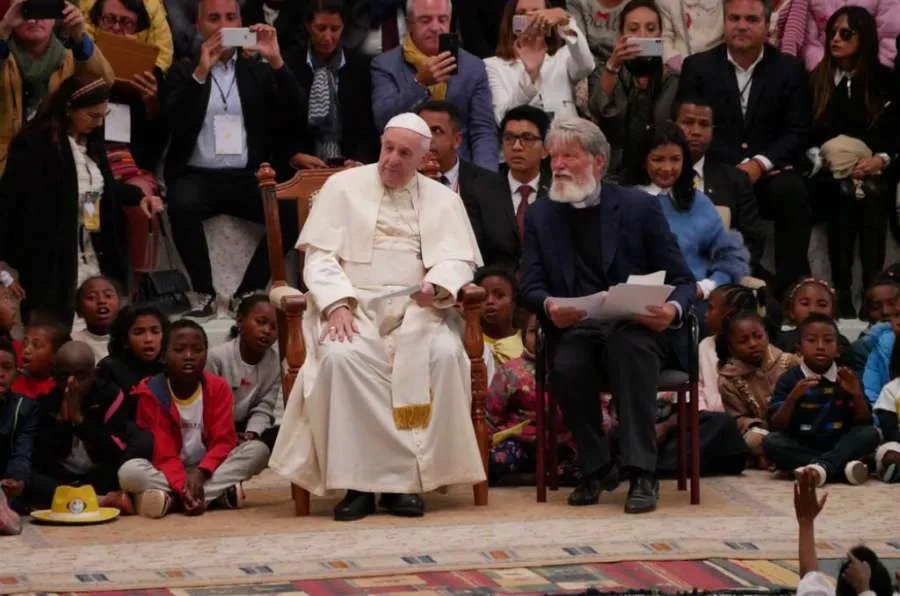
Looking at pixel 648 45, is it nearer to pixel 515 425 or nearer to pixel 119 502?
pixel 515 425

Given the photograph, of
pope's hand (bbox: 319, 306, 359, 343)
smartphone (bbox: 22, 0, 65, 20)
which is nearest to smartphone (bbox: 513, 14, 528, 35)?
smartphone (bbox: 22, 0, 65, 20)

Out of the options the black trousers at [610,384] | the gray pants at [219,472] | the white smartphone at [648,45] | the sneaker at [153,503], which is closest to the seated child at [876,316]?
the black trousers at [610,384]

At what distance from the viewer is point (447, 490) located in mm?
9523

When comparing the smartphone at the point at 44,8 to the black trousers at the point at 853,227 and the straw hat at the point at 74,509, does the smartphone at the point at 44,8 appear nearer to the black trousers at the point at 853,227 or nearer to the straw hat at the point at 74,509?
the straw hat at the point at 74,509

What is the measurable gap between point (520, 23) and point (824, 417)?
2.92 m

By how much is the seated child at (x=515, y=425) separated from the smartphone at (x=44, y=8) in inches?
101

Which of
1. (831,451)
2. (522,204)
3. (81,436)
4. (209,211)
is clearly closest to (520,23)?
(522,204)

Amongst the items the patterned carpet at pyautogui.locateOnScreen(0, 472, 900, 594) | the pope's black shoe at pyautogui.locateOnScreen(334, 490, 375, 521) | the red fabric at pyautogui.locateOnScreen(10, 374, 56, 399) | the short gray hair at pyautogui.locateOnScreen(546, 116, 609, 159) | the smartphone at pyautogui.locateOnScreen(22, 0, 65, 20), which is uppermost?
the smartphone at pyautogui.locateOnScreen(22, 0, 65, 20)

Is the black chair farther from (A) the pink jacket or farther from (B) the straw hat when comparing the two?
(A) the pink jacket

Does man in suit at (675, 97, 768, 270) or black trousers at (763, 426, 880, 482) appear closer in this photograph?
black trousers at (763, 426, 880, 482)

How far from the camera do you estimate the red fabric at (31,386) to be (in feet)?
30.5

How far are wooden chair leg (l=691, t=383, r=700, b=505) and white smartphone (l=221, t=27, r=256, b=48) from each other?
3078 millimetres

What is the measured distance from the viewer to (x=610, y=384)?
30.1 feet

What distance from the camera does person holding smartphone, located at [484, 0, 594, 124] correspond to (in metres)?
11.6
